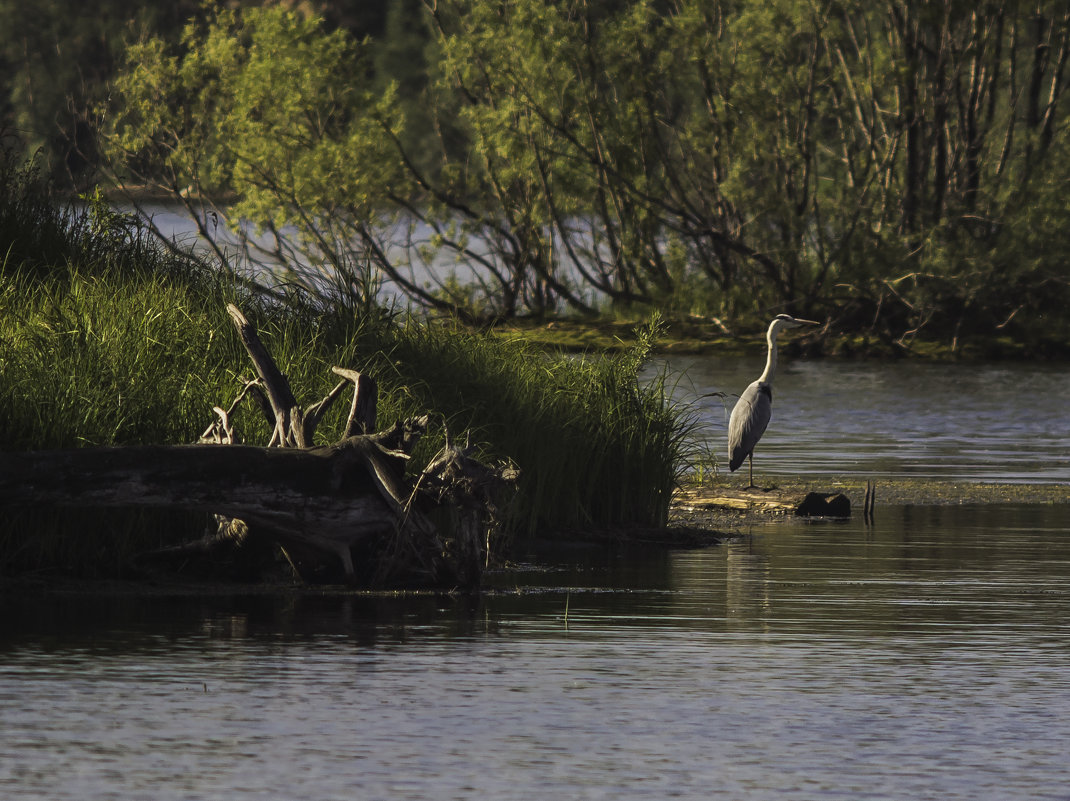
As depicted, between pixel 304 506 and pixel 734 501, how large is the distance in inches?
265

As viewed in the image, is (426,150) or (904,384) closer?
(904,384)

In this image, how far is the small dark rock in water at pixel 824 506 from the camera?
1695 centimetres

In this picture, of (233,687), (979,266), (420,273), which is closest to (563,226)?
(979,266)

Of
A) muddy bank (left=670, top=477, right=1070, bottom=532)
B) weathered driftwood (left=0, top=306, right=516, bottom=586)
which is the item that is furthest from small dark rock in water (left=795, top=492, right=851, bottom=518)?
weathered driftwood (left=0, top=306, right=516, bottom=586)

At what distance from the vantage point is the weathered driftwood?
1111 centimetres

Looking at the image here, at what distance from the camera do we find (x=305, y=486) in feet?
37.0

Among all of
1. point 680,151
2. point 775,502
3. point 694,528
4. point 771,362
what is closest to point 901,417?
point 771,362

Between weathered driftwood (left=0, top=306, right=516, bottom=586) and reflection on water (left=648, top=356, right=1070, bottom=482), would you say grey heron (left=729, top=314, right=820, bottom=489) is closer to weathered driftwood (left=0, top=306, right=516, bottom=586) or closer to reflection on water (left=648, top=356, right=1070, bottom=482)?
reflection on water (left=648, top=356, right=1070, bottom=482)

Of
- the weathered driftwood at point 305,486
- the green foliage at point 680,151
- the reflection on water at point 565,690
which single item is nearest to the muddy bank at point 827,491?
the reflection on water at point 565,690

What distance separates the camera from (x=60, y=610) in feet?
36.3

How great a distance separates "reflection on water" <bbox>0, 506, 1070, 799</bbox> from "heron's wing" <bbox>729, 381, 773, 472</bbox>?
494 cm

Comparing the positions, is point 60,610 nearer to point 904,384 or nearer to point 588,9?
point 904,384

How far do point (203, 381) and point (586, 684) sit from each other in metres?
4.84

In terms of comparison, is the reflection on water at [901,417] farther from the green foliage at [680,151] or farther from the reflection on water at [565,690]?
the reflection on water at [565,690]
